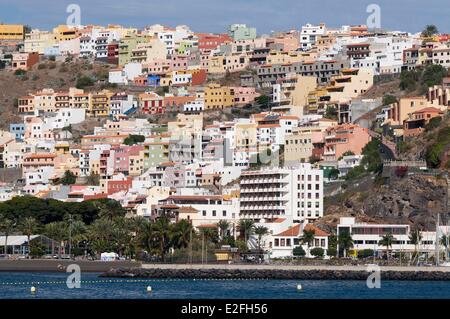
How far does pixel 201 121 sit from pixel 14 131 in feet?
77.3

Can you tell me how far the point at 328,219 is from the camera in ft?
283

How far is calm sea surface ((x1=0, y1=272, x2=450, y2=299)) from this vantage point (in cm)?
4750

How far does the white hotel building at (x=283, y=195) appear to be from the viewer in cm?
8825

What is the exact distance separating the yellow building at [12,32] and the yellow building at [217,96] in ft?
162

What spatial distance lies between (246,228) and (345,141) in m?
22.3

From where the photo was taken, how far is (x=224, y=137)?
11444 cm

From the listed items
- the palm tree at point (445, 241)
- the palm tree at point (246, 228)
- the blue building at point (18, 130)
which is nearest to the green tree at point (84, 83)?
the blue building at point (18, 130)

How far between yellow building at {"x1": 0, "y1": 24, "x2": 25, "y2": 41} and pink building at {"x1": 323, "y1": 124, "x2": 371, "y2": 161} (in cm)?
7781

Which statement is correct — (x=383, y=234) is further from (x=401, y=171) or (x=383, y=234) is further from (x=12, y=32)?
(x=12, y=32)

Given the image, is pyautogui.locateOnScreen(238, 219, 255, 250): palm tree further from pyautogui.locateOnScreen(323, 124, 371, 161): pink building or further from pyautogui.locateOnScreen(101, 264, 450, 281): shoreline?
pyautogui.locateOnScreen(323, 124, 371, 161): pink building

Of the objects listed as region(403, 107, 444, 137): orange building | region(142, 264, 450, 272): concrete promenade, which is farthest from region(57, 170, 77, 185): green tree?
region(142, 264, 450, 272): concrete promenade
